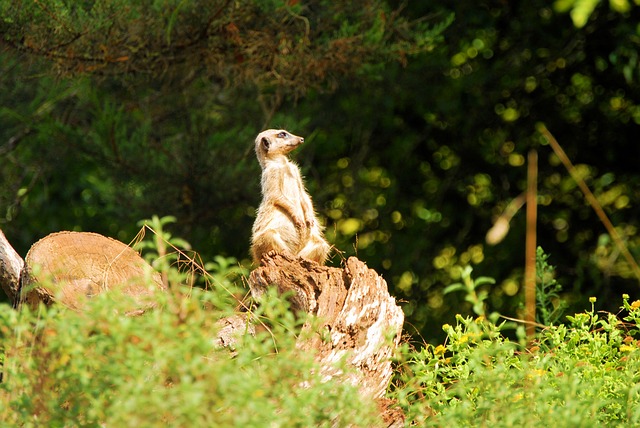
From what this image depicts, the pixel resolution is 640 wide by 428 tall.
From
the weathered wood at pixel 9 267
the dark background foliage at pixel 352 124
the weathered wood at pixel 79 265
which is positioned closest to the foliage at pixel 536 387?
the weathered wood at pixel 79 265

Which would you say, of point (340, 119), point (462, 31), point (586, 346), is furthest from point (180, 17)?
point (586, 346)

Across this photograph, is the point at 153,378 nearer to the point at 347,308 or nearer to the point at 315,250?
the point at 347,308

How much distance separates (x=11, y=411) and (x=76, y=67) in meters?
3.89

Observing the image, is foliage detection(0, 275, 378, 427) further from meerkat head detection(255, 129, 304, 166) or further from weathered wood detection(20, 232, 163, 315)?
meerkat head detection(255, 129, 304, 166)

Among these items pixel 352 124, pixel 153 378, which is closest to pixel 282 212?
pixel 153 378

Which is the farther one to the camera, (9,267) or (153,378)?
(9,267)

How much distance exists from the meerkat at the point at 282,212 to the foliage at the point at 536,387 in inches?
45.8

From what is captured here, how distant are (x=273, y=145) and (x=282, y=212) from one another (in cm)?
39

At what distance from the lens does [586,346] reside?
3.84 metres

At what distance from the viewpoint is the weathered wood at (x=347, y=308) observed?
3.70 m

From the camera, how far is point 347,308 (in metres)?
3.90

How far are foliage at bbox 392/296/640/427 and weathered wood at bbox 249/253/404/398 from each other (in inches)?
9.0

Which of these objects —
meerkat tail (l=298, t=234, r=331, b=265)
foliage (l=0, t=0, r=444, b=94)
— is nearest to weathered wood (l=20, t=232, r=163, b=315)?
meerkat tail (l=298, t=234, r=331, b=265)

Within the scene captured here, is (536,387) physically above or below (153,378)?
below
